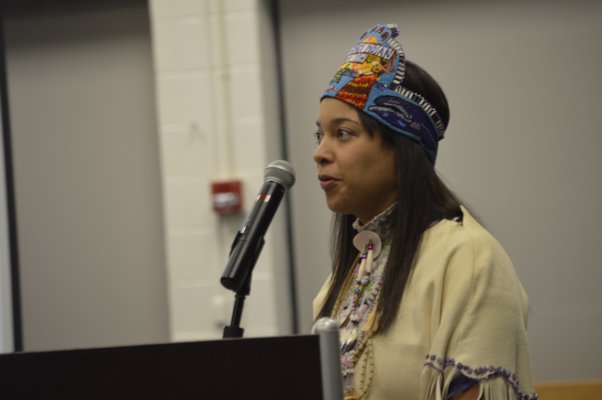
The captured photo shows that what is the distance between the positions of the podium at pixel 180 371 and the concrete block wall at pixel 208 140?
2.66 metres

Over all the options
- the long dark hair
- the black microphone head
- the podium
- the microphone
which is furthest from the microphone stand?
the podium

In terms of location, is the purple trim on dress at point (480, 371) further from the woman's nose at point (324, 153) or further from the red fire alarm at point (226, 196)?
the red fire alarm at point (226, 196)

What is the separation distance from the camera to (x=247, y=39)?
3.83 m

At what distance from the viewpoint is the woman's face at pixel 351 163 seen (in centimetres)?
165

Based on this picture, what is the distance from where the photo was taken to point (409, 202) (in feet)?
5.36

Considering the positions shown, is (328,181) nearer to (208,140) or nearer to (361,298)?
(361,298)

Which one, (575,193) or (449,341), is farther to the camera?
(575,193)

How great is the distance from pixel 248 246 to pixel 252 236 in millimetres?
20

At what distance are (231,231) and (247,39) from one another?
774 millimetres

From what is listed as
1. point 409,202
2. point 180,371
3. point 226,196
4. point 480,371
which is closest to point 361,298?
point 409,202

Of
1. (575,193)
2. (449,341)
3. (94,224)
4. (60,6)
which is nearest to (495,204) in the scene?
(575,193)

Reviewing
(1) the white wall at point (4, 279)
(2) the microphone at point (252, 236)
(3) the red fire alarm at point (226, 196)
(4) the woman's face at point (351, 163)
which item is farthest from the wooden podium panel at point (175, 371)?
(1) the white wall at point (4, 279)

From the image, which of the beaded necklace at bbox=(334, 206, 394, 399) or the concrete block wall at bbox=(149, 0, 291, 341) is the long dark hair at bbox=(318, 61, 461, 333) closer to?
the beaded necklace at bbox=(334, 206, 394, 399)

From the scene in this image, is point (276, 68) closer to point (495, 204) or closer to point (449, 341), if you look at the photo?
point (495, 204)
